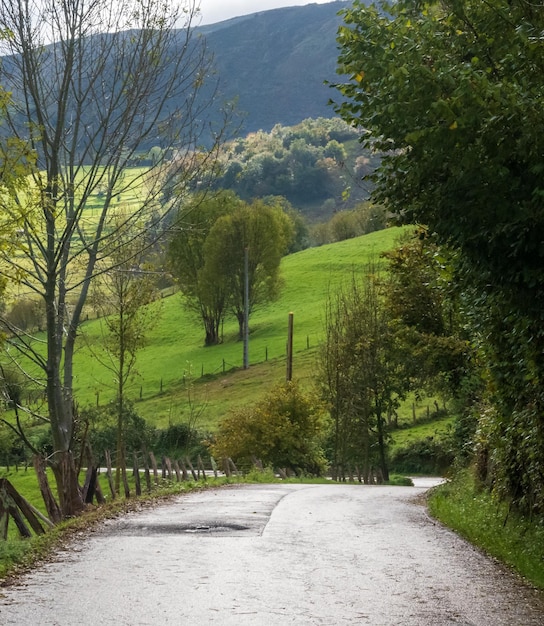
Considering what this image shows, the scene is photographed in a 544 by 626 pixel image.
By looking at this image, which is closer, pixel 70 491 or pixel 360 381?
pixel 70 491

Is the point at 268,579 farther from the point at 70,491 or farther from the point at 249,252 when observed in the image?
the point at 249,252

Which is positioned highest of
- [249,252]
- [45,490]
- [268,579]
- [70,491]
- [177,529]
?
[249,252]

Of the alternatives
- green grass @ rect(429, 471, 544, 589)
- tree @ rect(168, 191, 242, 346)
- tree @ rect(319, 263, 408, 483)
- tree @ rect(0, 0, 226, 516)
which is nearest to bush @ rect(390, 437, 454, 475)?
tree @ rect(319, 263, 408, 483)

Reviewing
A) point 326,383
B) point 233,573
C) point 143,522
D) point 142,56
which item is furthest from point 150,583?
point 326,383

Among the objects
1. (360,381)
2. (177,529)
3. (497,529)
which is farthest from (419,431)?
(497,529)

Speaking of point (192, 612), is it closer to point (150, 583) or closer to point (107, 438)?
point (150, 583)

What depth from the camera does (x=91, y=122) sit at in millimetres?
18109

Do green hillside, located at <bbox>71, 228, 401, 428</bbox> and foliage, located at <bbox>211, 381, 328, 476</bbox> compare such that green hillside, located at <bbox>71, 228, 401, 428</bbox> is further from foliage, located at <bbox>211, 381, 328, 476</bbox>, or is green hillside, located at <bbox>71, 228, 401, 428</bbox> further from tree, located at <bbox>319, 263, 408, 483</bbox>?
foliage, located at <bbox>211, 381, 328, 476</bbox>

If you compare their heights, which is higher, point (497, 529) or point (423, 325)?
point (423, 325)

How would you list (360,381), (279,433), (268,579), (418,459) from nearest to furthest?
(268,579)
(279,433)
(360,381)
(418,459)

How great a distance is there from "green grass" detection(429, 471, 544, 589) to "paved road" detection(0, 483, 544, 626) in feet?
0.90

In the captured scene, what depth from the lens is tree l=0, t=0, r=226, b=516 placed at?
1747 centimetres

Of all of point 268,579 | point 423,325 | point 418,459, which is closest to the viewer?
point 268,579

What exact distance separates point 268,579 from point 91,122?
11.0 m
